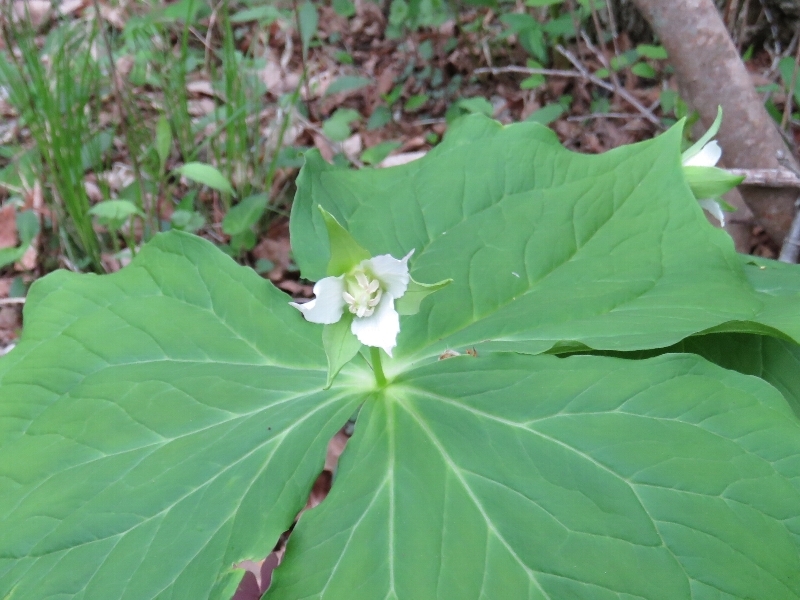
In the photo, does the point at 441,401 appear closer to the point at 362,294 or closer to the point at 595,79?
the point at 362,294

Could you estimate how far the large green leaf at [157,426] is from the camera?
42.7 inches

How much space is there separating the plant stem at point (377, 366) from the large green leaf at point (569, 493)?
3.4 inches

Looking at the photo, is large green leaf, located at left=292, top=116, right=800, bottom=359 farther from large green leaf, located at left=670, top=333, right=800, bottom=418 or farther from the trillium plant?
large green leaf, located at left=670, top=333, right=800, bottom=418

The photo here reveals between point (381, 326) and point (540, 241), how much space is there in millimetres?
559

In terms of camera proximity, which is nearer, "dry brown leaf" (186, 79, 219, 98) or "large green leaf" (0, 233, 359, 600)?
"large green leaf" (0, 233, 359, 600)

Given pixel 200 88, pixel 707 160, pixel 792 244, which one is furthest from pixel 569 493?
pixel 200 88

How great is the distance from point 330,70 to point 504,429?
3.77 m

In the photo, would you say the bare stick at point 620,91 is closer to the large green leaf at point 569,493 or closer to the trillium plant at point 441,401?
the trillium plant at point 441,401

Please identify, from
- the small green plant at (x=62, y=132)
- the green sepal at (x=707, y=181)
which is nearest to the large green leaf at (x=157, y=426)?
the green sepal at (x=707, y=181)

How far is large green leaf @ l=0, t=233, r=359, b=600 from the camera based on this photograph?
3.56ft

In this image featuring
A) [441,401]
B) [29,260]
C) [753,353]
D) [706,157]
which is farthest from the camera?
[29,260]

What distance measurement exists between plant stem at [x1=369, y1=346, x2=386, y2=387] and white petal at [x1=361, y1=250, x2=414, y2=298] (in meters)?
0.19

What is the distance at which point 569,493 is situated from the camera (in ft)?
3.33

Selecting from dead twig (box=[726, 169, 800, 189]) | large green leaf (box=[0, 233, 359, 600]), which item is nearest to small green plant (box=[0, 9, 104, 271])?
large green leaf (box=[0, 233, 359, 600])
